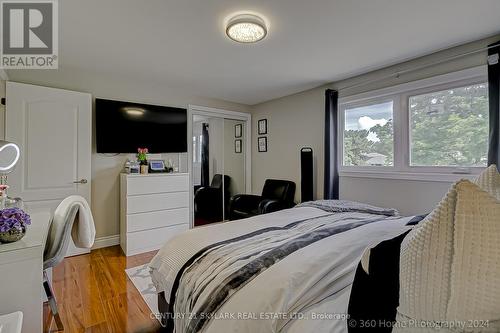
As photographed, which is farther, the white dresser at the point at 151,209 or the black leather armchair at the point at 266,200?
the black leather armchair at the point at 266,200

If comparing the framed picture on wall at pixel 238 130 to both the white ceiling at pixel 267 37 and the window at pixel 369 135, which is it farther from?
the window at pixel 369 135

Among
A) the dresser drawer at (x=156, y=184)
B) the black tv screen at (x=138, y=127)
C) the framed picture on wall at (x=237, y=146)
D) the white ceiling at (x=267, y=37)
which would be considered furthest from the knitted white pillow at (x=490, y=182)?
the framed picture on wall at (x=237, y=146)

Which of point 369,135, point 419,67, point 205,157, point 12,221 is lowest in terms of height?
point 12,221

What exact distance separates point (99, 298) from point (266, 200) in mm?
2307

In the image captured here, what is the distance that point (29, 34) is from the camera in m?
2.15

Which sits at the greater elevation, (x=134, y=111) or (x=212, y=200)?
(x=134, y=111)

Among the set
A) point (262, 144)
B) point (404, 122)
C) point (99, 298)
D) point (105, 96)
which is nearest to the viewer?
point (99, 298)

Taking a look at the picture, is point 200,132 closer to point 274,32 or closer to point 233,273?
point 274,32

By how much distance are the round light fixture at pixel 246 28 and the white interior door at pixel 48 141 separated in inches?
90.1

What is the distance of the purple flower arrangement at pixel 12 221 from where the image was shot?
1.21 meters

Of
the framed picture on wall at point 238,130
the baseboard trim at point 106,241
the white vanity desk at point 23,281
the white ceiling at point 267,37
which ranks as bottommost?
the baseboard trim at point 106,241

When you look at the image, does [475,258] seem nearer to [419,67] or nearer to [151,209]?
[419,67]

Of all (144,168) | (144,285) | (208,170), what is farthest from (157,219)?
(208,170)

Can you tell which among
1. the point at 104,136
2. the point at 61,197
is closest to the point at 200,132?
the point at 104,136
